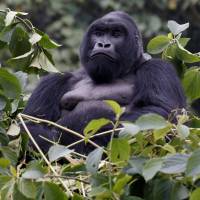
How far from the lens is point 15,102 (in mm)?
2621

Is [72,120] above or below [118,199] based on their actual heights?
below

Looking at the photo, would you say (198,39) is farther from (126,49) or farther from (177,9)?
(126,49)

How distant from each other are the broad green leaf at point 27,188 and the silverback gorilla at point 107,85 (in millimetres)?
1328

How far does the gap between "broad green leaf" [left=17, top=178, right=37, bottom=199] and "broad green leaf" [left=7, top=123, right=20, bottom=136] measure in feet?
1.74

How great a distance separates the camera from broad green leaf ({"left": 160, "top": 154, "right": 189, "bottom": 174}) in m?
1.99

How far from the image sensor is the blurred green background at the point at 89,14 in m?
8.80

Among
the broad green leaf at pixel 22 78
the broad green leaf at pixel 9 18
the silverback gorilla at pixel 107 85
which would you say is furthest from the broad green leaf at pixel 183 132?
the silverback gorilla at pixel 107 85

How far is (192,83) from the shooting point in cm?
311

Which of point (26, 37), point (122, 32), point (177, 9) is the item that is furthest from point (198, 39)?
point (26, 37)

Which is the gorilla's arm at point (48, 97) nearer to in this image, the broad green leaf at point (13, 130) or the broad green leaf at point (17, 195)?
the broad green leaf at point (13, 130)

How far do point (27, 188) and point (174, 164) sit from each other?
1.20 feet

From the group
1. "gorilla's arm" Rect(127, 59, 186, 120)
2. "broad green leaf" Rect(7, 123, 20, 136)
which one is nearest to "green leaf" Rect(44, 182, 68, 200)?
"broad green leaf" Rect(7, 123, 20, 136)

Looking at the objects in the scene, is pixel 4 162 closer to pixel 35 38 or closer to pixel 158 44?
pixel 35 38

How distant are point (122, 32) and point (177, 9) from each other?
5.94 meters
